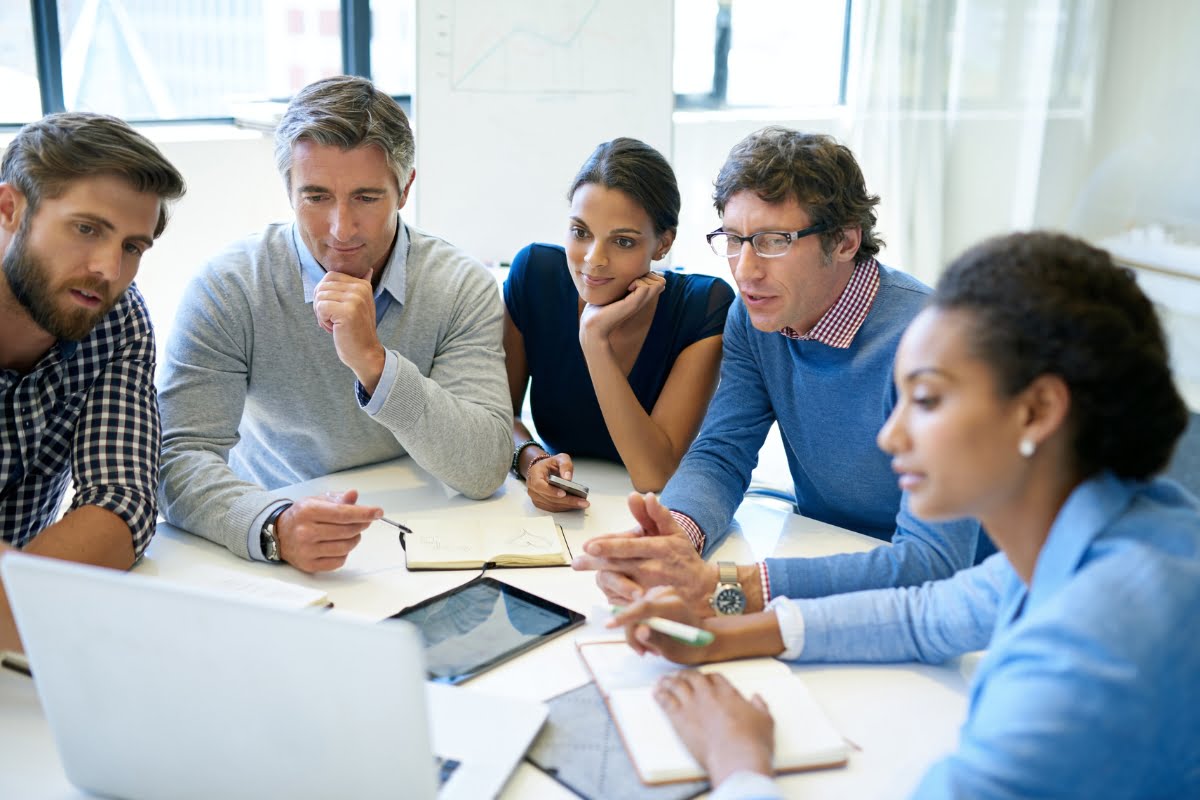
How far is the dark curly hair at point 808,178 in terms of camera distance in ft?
5.53

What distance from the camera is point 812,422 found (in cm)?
177

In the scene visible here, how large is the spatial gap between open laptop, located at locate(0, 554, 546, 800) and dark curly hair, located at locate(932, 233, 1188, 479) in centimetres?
56

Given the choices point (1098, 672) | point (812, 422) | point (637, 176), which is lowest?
point (812, 422)

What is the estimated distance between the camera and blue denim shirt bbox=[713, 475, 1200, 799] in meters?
0.81

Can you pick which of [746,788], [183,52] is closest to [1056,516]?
Answer: [746,788]

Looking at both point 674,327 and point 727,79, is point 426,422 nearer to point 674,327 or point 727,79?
point 674,327

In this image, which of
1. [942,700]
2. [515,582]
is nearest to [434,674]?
[515,582]

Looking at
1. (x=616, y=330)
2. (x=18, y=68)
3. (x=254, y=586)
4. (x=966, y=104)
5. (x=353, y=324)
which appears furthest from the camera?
(x=966, y=104)

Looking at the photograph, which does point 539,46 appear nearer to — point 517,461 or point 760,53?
point 517,461

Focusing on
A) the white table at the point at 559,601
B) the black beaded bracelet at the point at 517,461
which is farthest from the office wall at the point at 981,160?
the white table at the point at 559,601

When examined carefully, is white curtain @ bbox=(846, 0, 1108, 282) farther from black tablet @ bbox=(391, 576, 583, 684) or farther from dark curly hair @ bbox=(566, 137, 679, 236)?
black tablet @ bbox=(391, 576, 583, 684)

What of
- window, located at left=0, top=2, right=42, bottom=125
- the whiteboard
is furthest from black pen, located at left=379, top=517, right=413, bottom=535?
window, located at left=0, top=2, right=42, bottom=125

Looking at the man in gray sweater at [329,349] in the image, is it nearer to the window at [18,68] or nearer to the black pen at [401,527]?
the black pen at [401,527]

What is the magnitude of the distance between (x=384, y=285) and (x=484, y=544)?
58cm
